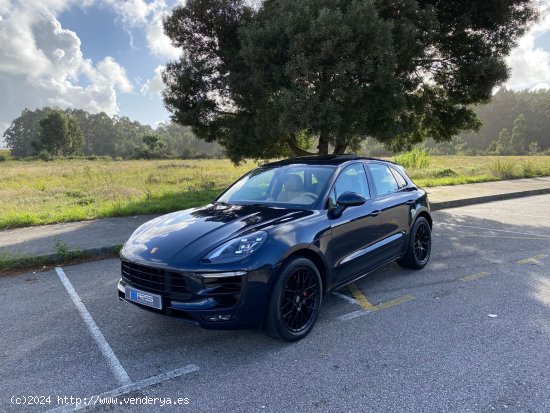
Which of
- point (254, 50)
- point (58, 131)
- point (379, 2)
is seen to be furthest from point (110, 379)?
point (58, 131)

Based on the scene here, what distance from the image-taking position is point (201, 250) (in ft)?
10.4

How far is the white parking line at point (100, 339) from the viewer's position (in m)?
2.96

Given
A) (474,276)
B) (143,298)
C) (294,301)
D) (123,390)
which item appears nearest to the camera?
(123,390)

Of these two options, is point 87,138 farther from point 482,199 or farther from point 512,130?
point 482,199

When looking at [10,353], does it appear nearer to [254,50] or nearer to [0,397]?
[0,397]

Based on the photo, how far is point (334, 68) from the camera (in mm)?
8977

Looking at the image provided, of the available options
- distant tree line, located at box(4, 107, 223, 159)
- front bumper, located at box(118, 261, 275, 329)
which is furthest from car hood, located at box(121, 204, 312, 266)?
distant tree line, located at box(4, 107, 223, 159)

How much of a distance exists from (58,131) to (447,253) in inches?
2930

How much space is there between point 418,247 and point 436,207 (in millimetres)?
6192

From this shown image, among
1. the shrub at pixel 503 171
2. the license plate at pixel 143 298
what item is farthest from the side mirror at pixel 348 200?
the shrub at pixel 503 171

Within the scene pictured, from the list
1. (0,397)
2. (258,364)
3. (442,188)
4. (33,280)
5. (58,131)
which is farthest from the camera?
(58,131)

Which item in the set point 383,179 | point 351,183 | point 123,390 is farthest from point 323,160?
point 123,390

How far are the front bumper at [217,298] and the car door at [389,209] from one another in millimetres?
1867

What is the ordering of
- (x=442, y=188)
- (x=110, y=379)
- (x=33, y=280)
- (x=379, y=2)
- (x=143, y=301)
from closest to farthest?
1. (x=110, y=379)
2. (x=143, y=301)
3. (x=33, y=280)
4. (x=379, y=2)
5. (x=442, y=188)
